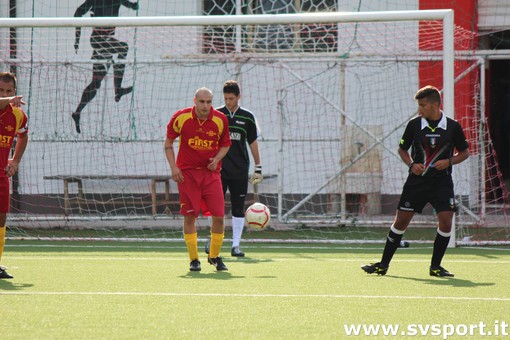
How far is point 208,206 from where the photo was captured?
875 cm

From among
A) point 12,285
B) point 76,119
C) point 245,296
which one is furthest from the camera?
point 76,119

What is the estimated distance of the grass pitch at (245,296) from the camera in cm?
549

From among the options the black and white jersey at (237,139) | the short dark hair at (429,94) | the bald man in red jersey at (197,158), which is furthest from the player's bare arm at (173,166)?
the short dark hair at (429,94)

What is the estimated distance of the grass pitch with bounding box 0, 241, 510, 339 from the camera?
5492 mm

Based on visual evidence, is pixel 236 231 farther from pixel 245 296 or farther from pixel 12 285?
pixel 245 296

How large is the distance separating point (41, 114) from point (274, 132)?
13.3 feet

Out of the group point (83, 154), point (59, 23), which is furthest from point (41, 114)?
point (59, 23)

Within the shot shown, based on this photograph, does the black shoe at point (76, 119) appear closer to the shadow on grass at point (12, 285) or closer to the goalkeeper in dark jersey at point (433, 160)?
the shadow on grass at point (12, 285)

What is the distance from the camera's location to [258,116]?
15.8 meters

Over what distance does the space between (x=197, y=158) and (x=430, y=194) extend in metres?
2.26

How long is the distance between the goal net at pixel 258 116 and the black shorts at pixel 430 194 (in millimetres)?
5393

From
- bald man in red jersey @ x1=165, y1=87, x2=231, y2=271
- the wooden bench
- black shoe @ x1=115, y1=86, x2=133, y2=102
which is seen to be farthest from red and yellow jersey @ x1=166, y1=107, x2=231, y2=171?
black shoe @ x1=115, y1=86, x2=133, y2=102

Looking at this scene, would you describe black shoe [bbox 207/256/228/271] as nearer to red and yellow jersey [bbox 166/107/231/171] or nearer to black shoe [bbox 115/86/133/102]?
red and yellow jersey [bbox 166/107/231/171]

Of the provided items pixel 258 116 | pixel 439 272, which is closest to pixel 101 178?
pixel 258 116
